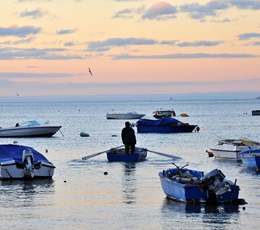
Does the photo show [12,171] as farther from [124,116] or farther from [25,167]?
[124,116]

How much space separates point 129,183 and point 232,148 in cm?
1136

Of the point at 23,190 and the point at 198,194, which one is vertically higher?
the point at 198,194

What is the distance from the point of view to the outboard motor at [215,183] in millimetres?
21141

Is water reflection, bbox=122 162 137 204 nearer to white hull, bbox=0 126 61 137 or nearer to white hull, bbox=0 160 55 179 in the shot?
white hull, bbox=0 160 55 179

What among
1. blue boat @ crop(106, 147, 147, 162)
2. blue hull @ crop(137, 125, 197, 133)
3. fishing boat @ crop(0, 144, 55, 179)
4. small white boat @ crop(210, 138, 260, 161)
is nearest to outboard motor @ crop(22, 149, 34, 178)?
fishing boat @ crop(0, 144, 55, 179)

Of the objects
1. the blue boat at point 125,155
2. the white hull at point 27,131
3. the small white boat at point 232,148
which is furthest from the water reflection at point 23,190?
the white hull at point 27,131

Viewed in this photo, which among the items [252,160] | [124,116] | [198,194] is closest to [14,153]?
[252,160]

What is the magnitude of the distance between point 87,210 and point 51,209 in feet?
3.91

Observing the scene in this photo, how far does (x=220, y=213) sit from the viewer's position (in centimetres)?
2056

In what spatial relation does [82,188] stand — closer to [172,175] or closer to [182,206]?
[172,175]

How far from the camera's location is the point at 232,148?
38.1 metres

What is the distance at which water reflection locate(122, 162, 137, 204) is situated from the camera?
2414 cm

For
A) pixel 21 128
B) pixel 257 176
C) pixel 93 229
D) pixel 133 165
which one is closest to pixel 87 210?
pixel 93 229

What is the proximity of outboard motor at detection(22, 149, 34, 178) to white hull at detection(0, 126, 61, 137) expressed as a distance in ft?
116
